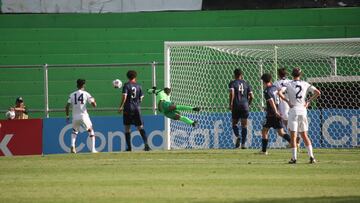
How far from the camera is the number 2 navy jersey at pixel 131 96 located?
22688 mm

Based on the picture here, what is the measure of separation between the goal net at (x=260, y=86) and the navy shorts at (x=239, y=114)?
139 cm

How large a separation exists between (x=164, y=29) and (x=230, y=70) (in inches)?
199

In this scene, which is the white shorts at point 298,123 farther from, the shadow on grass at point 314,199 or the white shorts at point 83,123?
the white shorts at point 83,123

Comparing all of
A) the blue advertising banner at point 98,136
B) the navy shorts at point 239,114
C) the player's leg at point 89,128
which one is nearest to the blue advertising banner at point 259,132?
the blue advertising banner at point 98,136

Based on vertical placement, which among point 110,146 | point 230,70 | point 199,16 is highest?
point 199,16

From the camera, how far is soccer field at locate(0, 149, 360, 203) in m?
12.0

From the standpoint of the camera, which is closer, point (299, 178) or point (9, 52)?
point (299, 178)

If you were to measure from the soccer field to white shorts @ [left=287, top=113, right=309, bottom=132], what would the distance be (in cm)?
66

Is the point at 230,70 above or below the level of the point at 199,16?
below

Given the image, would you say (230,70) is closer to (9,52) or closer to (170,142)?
(170,142)

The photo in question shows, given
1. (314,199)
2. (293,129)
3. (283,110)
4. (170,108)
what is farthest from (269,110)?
(314,199)

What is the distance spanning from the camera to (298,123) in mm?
17047

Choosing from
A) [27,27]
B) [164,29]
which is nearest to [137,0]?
[164,29]

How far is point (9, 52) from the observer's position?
95.8ft
